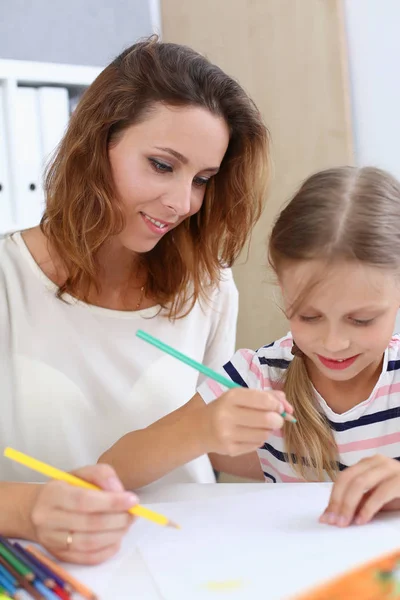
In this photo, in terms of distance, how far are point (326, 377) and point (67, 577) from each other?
0.56 metres

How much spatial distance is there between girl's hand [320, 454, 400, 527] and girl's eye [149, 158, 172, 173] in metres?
0.56

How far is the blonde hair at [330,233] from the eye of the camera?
951 mm

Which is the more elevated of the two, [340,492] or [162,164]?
[162,164]

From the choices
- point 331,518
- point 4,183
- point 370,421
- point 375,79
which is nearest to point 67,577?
point 331,518

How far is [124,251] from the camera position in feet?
4.46

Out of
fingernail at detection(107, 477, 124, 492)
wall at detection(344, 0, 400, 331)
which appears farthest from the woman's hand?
wall at detection(344, 0, 400, 331)

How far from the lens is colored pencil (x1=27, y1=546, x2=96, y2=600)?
0.67 meters

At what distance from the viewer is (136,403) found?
130 centimetres

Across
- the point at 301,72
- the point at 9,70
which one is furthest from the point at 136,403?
the point at 301,72

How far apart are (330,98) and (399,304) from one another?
1.14 m

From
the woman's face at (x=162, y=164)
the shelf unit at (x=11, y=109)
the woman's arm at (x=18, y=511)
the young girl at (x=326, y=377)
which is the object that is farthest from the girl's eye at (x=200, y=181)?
the shelf unit at (x=11, y=109)

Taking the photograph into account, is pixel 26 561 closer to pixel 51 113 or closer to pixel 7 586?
pixel 7 586

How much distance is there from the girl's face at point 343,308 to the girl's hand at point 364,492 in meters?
0.16

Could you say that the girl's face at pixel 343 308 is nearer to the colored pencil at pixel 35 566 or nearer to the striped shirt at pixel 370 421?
the striped shirt at pixel 370 421
